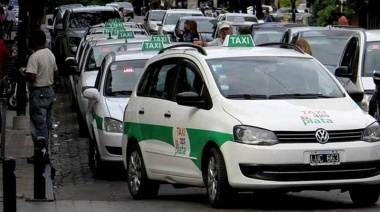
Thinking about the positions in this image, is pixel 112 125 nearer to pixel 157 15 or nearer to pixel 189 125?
pixel 189 125

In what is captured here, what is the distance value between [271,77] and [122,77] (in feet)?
17.3

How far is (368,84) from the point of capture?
1738 centimetres

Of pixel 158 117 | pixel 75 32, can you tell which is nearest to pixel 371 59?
pixel 158 117

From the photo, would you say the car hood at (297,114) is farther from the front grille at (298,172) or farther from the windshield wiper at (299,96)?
the front grille at (298,172)

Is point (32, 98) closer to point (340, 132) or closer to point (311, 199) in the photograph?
point (311, 199)

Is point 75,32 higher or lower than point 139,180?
lower

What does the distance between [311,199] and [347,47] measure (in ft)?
21.0

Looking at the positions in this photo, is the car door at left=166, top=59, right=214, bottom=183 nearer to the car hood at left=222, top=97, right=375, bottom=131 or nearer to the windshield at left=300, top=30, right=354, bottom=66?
the car hood at left=222, top=97, right=375, bottom=131

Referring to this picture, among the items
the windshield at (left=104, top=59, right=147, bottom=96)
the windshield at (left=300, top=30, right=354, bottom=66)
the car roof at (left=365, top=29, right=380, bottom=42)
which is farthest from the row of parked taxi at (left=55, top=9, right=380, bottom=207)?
the windshield at (left=300, top=30, right=354, bottom=66)

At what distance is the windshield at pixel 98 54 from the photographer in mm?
21922

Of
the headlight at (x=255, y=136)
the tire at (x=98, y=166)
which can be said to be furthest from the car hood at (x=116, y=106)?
the headlight at (x=255, y=136)

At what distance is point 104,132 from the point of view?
15.5 m

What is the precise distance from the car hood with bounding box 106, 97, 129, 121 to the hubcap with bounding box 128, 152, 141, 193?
84.6 inches

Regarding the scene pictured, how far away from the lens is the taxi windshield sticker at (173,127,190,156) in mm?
12133
